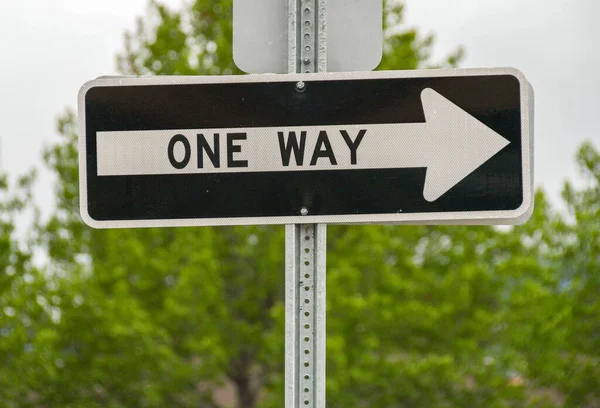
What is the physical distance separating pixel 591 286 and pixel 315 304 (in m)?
19.5

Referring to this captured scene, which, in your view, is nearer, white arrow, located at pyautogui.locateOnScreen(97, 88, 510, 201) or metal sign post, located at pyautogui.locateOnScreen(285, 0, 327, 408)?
metal sign post, located at pyautogui.locateOnScreen(285, 0, 327, 408)

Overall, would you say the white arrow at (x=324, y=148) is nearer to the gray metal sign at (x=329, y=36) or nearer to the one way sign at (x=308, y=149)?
the one way sign at (x=308, y=149)

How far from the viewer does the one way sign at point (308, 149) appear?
2.19m

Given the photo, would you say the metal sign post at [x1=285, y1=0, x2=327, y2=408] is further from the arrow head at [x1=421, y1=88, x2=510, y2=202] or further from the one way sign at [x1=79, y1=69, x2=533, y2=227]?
the arrow head at [x1=421, y1=88, x2=510, y2=202]

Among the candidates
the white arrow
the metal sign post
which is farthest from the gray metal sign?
the white arrow

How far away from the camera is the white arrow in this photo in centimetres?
219

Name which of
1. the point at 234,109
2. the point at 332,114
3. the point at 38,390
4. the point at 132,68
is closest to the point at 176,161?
the point at 234,109

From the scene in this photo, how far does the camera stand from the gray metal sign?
2270 millimetres

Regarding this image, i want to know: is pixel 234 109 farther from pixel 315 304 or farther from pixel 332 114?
pixel 315 304

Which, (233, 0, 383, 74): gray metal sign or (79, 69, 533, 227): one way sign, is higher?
(233, 0, 383, 74): gray metal sign

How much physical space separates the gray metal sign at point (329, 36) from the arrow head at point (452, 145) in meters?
0.21

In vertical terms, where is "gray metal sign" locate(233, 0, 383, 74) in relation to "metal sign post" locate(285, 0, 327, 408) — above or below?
above

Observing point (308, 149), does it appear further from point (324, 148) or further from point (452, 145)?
point (452, 145)

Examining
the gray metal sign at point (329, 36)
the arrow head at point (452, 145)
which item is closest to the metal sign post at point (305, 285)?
the gray metal sign at point (329, 36)
